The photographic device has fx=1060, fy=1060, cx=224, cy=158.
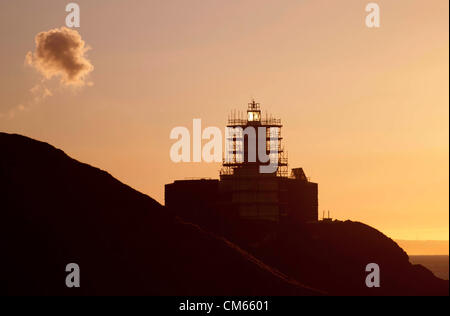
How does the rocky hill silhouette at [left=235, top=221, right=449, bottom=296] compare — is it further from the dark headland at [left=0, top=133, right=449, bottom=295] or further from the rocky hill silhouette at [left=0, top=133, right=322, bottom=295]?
the dark headland at [left=0, top=133, right=449, bottom=295]

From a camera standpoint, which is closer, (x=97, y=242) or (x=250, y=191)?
(x=97, y=242)

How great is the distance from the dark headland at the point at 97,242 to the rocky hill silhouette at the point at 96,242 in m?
0.07

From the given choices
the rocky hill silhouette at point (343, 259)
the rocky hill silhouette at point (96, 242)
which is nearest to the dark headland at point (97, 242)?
the rocky hill silhouette at point (96, 242)

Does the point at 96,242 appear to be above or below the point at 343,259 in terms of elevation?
below

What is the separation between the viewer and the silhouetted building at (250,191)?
11944cm

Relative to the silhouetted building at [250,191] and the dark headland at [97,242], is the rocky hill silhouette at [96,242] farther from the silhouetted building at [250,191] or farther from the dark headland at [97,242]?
the silhouetted building at [250,191]

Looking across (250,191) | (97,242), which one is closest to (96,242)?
(97,242)

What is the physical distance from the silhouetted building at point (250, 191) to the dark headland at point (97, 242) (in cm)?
3272

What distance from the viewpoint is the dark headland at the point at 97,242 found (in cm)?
7169

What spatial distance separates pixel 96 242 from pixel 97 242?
90 mm

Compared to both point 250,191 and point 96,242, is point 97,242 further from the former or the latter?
point 250,191

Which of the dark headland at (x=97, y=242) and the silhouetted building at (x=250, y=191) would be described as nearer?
the dark headland at (x=97, y=242)

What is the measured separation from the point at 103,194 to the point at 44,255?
11386 mm

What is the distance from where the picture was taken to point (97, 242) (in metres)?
76.3
